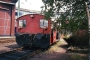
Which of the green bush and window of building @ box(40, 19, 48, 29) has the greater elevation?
window of building @ box(40, 19, 48, 29)

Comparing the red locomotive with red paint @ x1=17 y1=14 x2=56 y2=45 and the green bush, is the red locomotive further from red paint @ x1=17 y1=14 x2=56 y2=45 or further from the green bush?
the green bush

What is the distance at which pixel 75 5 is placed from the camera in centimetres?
845

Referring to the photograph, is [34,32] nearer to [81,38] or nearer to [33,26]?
[33,26]

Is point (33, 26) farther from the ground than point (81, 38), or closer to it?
farther from the ground

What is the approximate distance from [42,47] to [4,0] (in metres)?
12.7

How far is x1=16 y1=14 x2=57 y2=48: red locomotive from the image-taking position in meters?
13.3

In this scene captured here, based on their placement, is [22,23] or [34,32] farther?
[22,23]

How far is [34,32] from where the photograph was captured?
46.3 ft

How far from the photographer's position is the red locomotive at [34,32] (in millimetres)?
13258

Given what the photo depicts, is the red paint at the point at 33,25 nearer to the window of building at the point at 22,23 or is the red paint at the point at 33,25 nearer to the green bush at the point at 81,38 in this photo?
the window of building at the point at 22,23

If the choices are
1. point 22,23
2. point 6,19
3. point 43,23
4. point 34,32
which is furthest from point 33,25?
point 6,19

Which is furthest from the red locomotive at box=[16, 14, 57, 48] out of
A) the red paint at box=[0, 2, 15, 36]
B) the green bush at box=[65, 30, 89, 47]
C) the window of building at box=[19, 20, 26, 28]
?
the red paint at box=[0, 2, 15, 36]

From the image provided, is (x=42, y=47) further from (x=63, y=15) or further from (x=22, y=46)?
(x=63, y=15)

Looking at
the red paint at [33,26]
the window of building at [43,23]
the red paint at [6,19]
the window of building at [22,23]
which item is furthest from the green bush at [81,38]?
the red paint at [6,19]
